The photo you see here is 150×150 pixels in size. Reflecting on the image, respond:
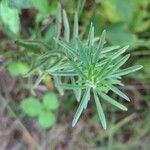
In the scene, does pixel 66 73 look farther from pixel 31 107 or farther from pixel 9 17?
pixel 31 107

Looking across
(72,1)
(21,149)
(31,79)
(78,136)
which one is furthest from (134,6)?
(21,149)

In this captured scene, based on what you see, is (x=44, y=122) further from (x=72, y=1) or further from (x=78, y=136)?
(x=72, y=1)

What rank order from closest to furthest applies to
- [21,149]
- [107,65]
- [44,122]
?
[107,65] < [44,122] < [21,149]

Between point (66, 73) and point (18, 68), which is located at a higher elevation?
point (66, 73)

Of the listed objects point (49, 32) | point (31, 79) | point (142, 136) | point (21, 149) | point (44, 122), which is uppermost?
point (49, 32)

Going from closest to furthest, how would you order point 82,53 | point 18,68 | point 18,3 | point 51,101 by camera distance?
1. point 82,53
2. point 18,3
3. point 18,68
4. point 51,101

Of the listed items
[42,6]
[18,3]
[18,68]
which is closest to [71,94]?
[18,68]

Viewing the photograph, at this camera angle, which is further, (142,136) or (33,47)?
(142,136)

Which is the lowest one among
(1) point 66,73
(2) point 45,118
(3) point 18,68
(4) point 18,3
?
(2) point 45,118
